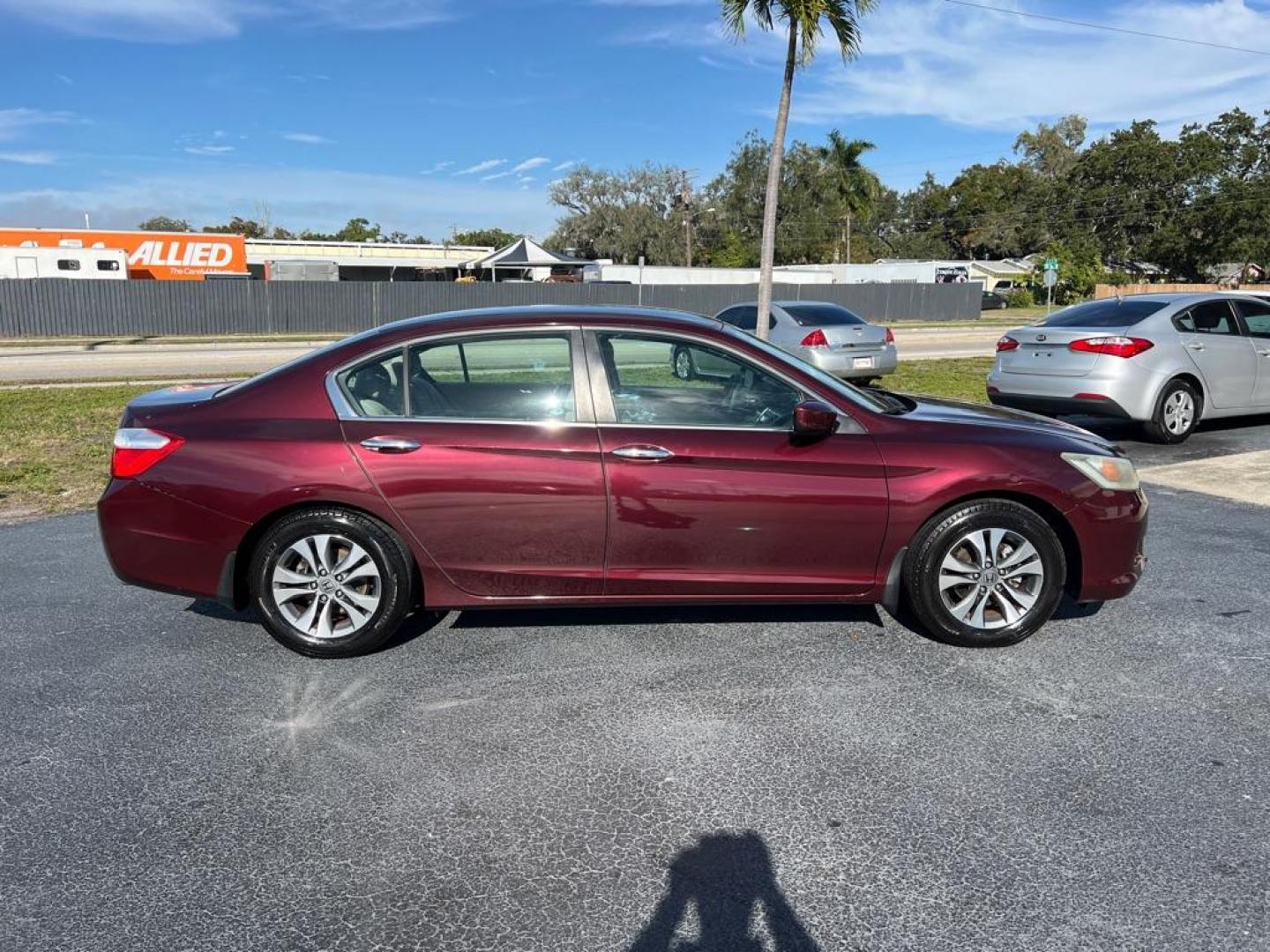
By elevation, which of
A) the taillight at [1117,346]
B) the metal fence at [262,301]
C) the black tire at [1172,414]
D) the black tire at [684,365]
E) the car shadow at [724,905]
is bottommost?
the car shadow at [724,905]

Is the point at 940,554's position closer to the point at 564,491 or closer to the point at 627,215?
the point at 564,491

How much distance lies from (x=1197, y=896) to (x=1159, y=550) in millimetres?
3888

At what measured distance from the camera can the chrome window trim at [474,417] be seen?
4246mm

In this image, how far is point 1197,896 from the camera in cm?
263

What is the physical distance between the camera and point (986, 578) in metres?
4.34

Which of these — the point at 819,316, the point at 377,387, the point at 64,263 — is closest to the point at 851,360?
the point at 819,316

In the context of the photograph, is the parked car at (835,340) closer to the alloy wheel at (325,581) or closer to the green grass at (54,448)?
the green grass at (54,448)

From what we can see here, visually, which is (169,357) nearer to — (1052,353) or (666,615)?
(1052,353)

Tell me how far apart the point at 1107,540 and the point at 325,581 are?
3.55 metres

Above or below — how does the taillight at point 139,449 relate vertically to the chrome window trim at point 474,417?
below

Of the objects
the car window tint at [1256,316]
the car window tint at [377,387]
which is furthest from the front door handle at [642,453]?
the car window tint at [1256,316]

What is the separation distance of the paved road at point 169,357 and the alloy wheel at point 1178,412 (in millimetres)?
11842

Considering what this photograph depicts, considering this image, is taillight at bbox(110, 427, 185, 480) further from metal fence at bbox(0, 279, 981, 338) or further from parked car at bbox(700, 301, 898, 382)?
metal fence at bbox(0, 279, 981, 338)

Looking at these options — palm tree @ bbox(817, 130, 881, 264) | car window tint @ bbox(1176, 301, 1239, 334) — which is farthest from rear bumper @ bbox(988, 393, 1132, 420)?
palm tree @ bbox(817, 130, 881, 264)
